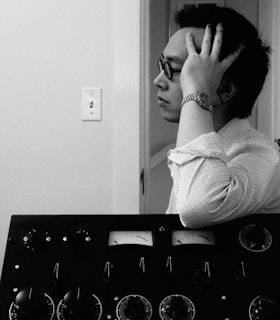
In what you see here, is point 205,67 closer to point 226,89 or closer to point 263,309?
point 226,89

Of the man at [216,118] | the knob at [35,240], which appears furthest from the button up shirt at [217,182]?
the knob at [35,240]

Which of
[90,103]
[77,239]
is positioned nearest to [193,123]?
[77,239]

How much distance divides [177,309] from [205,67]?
0.42 metres

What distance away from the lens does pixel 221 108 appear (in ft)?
2.85

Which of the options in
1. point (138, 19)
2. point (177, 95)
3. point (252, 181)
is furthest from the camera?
point (138, 19)

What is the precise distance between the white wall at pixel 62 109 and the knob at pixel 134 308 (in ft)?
2.45

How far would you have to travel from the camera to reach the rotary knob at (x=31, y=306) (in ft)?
1.75

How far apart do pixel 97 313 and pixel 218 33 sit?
1.73ft

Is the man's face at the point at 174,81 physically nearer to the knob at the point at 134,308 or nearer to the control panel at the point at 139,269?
the control panel at the point at 139,269

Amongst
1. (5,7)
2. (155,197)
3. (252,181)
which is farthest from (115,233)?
(155,197)

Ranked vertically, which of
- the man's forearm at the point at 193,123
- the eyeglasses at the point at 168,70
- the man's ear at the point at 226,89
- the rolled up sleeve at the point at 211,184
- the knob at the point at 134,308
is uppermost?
the eyeglasses at the point at 168,70

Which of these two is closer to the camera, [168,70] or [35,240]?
[35,240]

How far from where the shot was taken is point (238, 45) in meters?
0.82

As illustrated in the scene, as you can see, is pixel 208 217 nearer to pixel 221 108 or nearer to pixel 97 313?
pixel 97 313
